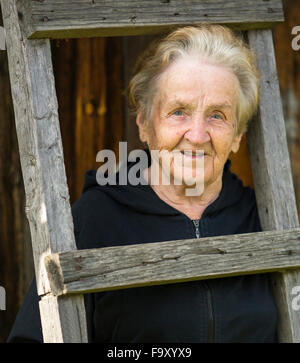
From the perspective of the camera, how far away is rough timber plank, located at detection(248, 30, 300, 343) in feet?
8.39

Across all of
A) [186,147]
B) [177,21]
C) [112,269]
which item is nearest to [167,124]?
[186,147]

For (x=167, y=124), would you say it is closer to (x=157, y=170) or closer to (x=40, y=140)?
(x=157, y=170)

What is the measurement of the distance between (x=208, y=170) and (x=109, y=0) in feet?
2.32

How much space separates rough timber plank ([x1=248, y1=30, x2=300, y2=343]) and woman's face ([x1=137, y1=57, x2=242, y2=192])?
0.38 ft

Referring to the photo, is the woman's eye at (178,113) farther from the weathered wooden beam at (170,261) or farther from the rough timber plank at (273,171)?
the weathered wooden beam at (170,261)

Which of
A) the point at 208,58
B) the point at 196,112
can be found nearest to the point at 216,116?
the point at 196,112

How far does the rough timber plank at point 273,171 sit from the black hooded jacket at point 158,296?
85mm

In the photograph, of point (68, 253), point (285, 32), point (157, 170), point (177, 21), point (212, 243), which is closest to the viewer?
point (68, 253)

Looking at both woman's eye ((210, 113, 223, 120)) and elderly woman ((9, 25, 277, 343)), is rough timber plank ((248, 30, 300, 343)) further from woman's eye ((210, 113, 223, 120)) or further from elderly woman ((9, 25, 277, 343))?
woman's eye ((210, 113, 223, 120))

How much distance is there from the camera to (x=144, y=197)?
269 centimetres

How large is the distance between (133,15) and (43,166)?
0.62 metres

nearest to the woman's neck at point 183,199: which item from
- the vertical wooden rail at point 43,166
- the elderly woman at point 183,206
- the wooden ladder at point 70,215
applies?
the elderly woman at point 183,206

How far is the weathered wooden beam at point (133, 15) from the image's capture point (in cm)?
238

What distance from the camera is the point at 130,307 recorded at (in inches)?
98.9
